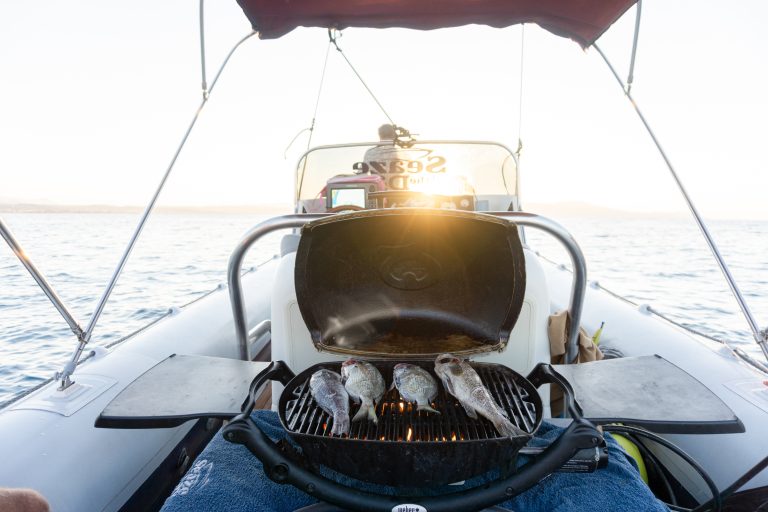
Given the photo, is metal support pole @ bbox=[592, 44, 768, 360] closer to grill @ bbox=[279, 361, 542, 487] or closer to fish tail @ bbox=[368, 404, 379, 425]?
grill @ bbox=[279, 361, 542, 487]

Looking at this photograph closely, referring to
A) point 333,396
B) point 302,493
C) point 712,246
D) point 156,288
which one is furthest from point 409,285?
point 156,288

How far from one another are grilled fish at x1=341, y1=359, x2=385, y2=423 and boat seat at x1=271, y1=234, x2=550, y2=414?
0.81 feet

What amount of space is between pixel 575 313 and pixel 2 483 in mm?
2080

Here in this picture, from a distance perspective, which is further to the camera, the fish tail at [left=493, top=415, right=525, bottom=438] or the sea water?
the sea water

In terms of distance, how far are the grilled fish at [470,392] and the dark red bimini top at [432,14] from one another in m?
1.68

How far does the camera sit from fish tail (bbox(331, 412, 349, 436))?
3.68 ft

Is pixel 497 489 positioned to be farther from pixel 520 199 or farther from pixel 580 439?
pixel 520 199

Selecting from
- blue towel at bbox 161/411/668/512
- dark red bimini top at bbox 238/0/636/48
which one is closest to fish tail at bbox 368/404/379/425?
blue towel at bbox 161/411/668/512

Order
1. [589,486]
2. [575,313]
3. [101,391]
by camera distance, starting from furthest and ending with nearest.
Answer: [101,391] → [575,313] → [589,486]

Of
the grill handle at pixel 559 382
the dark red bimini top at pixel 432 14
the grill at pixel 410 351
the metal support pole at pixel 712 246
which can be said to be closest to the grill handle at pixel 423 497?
the grill at pixel 410 351

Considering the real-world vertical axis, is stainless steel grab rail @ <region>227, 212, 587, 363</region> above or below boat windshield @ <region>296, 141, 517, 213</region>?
below

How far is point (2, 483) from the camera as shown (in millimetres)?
1291

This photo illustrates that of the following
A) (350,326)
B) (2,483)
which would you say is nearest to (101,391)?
(2,483)

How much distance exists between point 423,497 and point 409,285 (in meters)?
0.75
